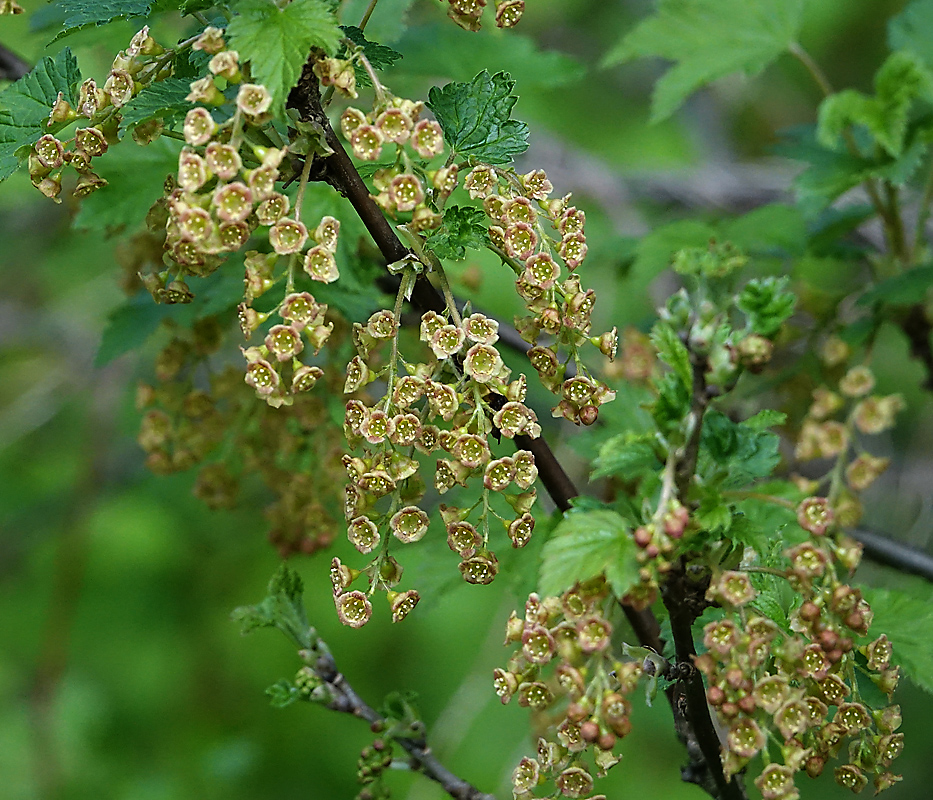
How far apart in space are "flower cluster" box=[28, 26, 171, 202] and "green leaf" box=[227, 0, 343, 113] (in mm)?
82

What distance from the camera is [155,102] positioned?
A: 0.91 metres

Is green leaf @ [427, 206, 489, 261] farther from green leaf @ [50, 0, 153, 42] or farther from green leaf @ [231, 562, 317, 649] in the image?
green leaf @ [231, 562, 317, 649]

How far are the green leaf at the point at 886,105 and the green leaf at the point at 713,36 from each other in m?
0.29

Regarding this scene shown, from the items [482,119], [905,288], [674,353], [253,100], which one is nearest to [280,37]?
[253,100]

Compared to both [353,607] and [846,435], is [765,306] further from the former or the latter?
[846,435]

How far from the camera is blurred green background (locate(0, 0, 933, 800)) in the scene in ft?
8.32

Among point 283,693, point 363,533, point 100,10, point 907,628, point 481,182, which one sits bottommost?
point 907,628

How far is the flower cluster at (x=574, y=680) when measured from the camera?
76 cm

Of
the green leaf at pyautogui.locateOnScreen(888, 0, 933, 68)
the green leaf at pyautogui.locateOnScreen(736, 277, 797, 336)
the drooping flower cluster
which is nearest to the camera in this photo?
the green leaf at pyautogui.locateOnScreen(736, 277, 797, 336)

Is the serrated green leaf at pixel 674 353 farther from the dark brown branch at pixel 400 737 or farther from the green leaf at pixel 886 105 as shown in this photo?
the green leaf at pixel 886 105

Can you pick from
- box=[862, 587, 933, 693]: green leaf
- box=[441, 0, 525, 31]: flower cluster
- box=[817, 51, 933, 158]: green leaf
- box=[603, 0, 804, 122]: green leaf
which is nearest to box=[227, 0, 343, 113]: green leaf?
box=[441, 0, 525, 31]: flower cluster

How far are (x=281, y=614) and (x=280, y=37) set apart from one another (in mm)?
669

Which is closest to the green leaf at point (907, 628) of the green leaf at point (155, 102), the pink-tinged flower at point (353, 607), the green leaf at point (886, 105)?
the pink-tinged flower at point (353, 607)

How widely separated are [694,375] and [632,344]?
1132 mm
